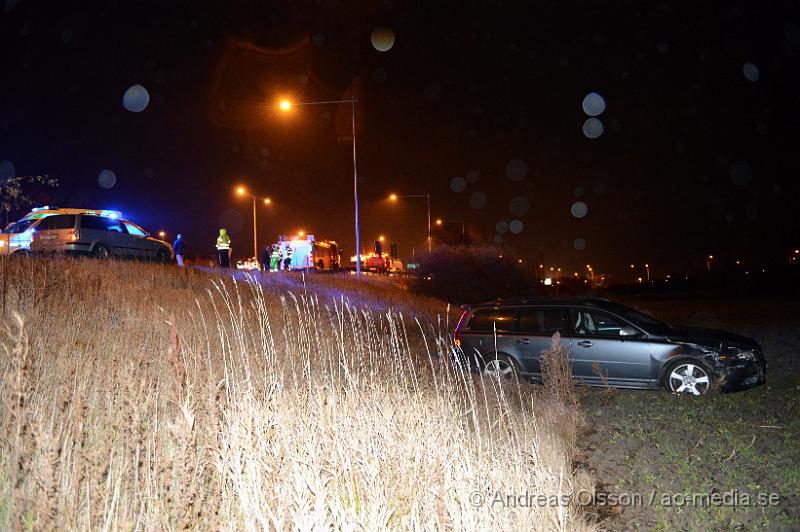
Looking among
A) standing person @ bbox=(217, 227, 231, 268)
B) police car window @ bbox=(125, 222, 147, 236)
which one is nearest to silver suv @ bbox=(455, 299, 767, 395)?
police car window @ bbox=(125, 222, 147, 236)

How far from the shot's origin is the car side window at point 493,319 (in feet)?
39.0

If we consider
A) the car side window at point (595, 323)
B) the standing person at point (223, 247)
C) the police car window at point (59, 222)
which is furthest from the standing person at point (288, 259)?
the car side window at point (595, 323)

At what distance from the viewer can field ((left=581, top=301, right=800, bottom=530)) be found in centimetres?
547

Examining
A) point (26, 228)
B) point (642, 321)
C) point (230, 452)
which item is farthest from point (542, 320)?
point (26, 228)

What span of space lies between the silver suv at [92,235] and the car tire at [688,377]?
14.8 m

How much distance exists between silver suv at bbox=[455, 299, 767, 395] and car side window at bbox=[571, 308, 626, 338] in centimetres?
2

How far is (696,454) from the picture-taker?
6.67 meters

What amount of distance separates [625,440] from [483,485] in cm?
328

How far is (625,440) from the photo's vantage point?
7.36 m

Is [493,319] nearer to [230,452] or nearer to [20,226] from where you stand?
[230,452]

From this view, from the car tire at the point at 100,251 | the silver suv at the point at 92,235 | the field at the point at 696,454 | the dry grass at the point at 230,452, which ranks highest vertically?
the silver suv at the point at 92,235

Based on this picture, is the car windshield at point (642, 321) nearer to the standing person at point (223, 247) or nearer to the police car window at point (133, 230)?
the police car window at point (133, 230)

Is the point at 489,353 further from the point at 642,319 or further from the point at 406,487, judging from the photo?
the point at 406,487

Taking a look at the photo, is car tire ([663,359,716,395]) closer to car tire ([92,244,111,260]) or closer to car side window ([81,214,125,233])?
car tire ([92,244,111,260])
